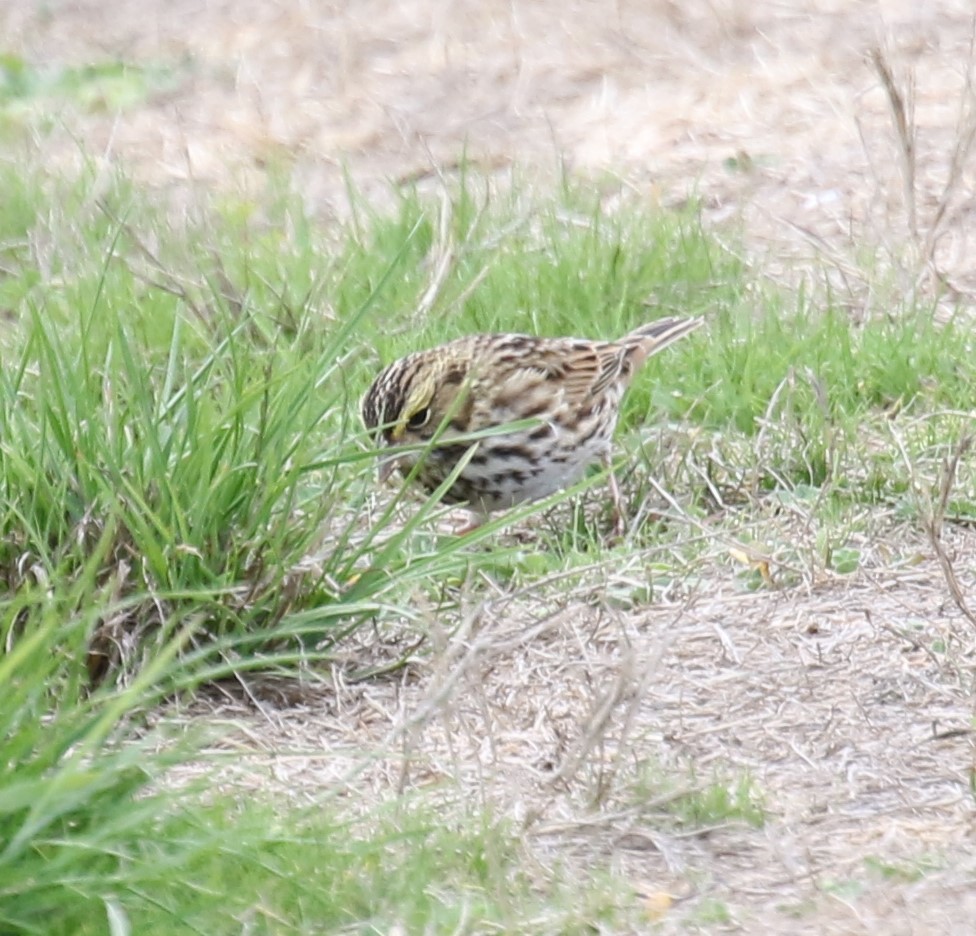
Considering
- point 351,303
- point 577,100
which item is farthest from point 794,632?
point 577,100

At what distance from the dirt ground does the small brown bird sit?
28.8 inches

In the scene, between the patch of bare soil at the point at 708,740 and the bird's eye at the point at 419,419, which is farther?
the bird's eye at the point at 419,419

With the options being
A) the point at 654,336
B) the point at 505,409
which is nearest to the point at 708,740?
the point at 505,409

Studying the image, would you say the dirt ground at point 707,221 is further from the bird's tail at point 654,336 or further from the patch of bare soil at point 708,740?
the bird's tail at point 654,336

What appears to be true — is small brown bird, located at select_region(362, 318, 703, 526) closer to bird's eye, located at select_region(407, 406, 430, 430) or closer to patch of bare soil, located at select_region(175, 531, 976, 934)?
bird's eye, located at select_region(407, 406, 430, 430)

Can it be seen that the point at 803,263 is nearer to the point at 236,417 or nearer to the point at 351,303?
the point at 351,303

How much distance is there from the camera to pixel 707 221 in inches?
330

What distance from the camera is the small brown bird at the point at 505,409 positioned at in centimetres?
581

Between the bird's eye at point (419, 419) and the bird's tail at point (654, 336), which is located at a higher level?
the bird's eye at point (419, 419)

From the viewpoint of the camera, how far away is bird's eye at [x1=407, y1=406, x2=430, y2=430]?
5.82 m

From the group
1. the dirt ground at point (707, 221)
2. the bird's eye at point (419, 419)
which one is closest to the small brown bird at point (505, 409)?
the bird's eye at point (419, 419)

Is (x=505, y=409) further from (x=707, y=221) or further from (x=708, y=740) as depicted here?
(x=707, y=221)

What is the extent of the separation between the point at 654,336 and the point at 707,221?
6.03ft

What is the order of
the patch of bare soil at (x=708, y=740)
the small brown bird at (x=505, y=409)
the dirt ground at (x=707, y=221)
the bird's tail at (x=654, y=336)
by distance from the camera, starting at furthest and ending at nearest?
the bird's tail at (x=654, y=336) → the small brown bird at (x=505, y=409) → the dirt ground at (x=707, y=221) → the patch of bare soil at (x=708, y=740)
